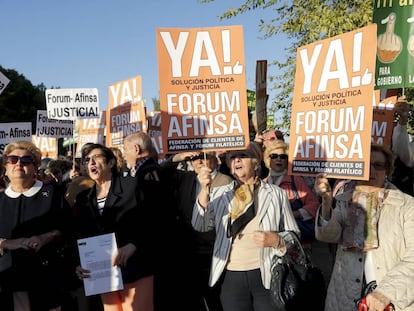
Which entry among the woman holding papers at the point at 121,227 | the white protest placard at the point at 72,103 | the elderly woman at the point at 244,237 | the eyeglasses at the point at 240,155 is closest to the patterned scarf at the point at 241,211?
the elderly woman at the point at 244,237

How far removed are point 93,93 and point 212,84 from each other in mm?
5458

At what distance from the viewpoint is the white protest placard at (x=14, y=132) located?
326 inches

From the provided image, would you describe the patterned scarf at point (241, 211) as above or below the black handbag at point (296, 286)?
above

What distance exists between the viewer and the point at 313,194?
4.65 metres

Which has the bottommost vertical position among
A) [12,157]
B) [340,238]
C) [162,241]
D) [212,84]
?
[162,241]

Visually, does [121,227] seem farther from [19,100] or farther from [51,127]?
[19,100]

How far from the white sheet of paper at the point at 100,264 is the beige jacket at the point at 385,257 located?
1686 millimetres

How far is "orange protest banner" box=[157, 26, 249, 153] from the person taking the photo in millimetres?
4082

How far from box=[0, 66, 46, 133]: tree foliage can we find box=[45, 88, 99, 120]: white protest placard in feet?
105

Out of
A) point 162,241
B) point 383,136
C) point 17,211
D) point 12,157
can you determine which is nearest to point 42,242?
point 17,211

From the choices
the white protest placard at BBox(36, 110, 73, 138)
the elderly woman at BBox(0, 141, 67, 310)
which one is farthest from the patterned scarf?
the white protest placard at BBox(36, 110, 73, 138)

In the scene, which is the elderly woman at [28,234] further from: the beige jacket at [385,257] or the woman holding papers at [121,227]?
the beige jacket at [385,257]

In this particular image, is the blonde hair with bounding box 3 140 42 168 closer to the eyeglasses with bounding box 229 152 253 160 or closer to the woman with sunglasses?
the eyeglasses with bounding box 229 152 253 160

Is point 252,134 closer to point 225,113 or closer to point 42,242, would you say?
point 225,113
